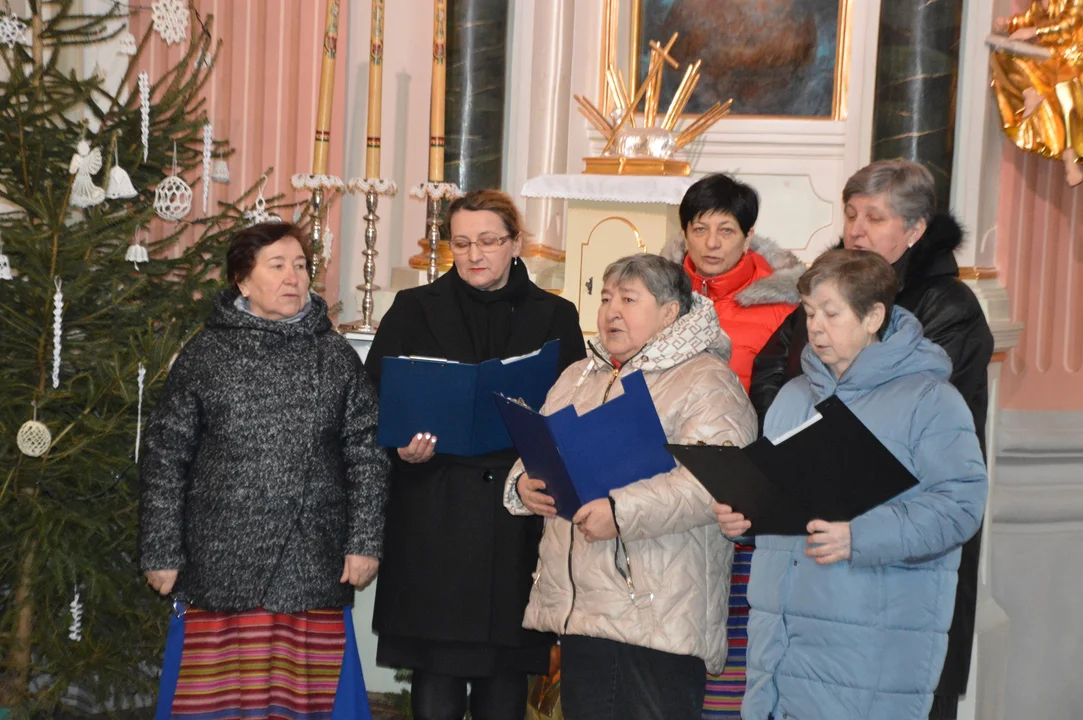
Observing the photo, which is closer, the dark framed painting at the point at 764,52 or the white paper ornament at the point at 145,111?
the white paper ornament at the point at 145,111

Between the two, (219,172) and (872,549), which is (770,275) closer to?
(872,549)

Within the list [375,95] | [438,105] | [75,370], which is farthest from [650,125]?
[75,370]

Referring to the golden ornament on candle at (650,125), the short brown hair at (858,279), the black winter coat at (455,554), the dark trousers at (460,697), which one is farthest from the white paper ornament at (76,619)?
the short brown hair at (858,279)

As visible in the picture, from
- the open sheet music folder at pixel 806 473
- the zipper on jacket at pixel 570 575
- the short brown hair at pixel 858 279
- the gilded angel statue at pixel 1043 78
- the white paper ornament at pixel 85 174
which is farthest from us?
the gilded angel statue at pixel 1043 78

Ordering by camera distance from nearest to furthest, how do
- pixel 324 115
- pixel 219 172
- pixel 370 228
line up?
pixel 219 172 → pixel 324 115 → pixel 370 228

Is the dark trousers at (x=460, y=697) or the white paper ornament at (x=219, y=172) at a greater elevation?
the white paper ornament at (x=219, y=172)

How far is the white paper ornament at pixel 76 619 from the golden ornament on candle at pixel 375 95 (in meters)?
1.88

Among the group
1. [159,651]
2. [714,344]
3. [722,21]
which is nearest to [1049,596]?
[722,21]

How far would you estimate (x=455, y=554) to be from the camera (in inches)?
135

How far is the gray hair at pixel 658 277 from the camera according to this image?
3039 millimetres

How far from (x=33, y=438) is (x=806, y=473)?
7.85 ft

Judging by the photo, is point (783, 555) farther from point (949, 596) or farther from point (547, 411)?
point (547, 411)

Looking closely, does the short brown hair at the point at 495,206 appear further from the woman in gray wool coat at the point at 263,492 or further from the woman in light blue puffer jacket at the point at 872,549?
the woman in light blue puffer jacket at the point at 872,549

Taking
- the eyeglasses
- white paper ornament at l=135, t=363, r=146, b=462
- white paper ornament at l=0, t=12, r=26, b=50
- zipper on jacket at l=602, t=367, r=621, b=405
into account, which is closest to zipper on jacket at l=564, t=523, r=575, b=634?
zipper on jacket at l=602, t=367, r=621, b=405
